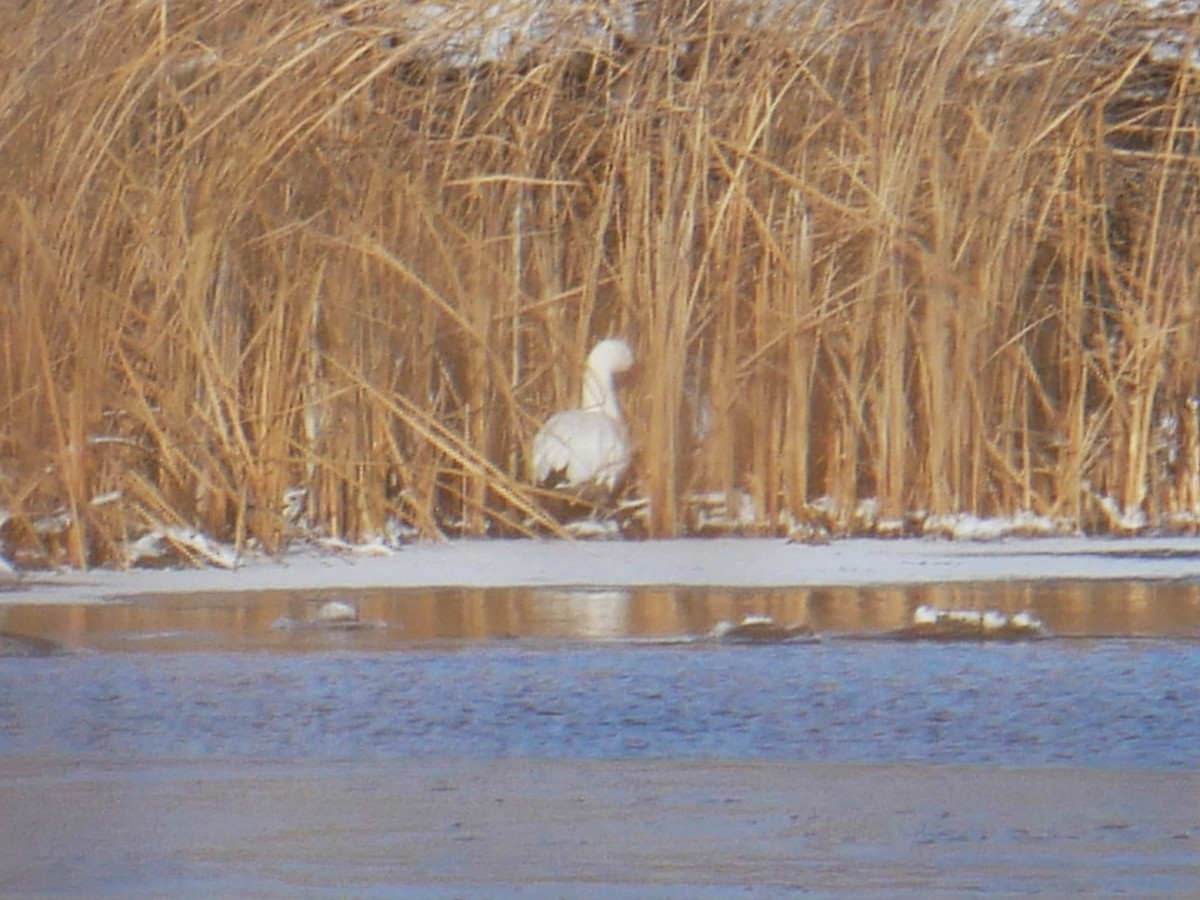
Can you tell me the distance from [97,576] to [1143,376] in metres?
2.68

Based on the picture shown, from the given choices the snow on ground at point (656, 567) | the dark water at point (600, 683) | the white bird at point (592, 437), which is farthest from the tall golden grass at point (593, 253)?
the dark water at point (600, 683)

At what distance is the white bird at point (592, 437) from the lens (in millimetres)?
6141

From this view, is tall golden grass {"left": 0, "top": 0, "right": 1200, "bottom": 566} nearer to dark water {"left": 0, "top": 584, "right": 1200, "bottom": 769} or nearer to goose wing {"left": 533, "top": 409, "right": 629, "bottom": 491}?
goose wing {"left": 533, "top": 409, "right": 629, "bottom": 491}

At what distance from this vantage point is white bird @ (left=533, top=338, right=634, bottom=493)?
20.1 ft

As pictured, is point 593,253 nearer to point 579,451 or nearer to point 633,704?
point 579,451

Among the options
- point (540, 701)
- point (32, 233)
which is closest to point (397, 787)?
point (540, 701)

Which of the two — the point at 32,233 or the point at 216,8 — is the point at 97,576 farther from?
the point at 216,8

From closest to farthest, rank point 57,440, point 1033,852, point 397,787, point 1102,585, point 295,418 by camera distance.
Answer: point 1033,852, point 397,787, point 1102,585, point 57,440, point 295,418

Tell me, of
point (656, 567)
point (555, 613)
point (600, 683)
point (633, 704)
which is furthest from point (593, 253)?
point (633, 704)

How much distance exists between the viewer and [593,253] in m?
6.36

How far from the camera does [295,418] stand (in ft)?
20.1

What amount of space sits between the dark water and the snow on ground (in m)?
0.20

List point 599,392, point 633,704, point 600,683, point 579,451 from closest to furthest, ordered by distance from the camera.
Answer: point 633,704
point 600,683
point 579,451
point 599,392

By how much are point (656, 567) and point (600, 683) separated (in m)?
1.45
